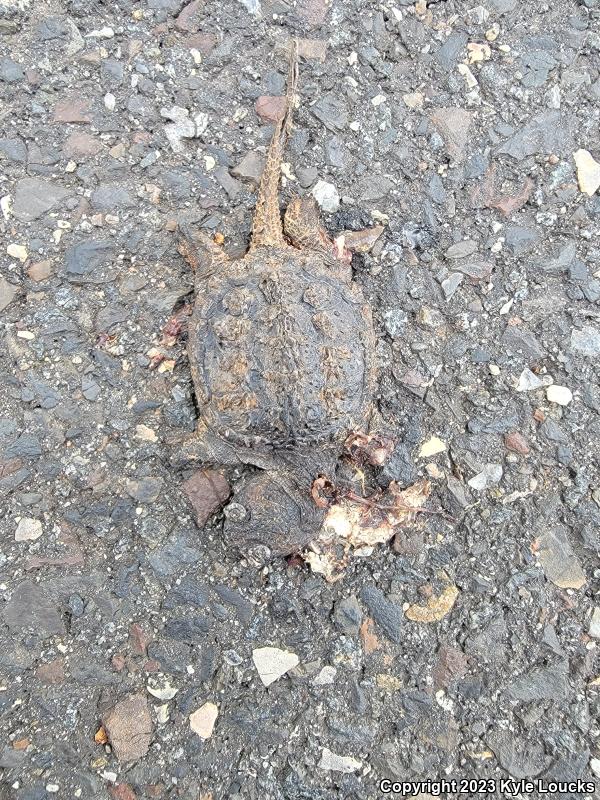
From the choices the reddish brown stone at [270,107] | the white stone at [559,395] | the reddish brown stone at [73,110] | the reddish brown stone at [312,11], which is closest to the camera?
the white stone at [559,395]

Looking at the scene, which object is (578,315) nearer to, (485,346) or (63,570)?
(485,346)

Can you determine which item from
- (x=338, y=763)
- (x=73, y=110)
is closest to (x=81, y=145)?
(x=73, y=110)

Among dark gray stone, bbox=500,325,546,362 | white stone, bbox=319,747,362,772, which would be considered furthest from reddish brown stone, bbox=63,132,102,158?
white stone, bbox=319,747,362,772

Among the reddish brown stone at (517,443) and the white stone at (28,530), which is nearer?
the white stone at (28,530)

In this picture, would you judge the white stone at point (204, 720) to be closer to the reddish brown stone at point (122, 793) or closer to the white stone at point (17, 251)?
the reddish brown stone at point (122, 793)

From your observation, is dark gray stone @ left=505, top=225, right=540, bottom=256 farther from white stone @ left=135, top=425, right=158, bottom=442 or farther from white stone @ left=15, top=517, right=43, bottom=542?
white stone @ left=15, top=517, right=43, bottom=542

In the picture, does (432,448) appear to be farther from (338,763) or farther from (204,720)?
(204,720)

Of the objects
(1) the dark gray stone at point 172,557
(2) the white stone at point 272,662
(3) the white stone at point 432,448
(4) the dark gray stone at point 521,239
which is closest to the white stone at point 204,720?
(2) the white stone at point 272,662
